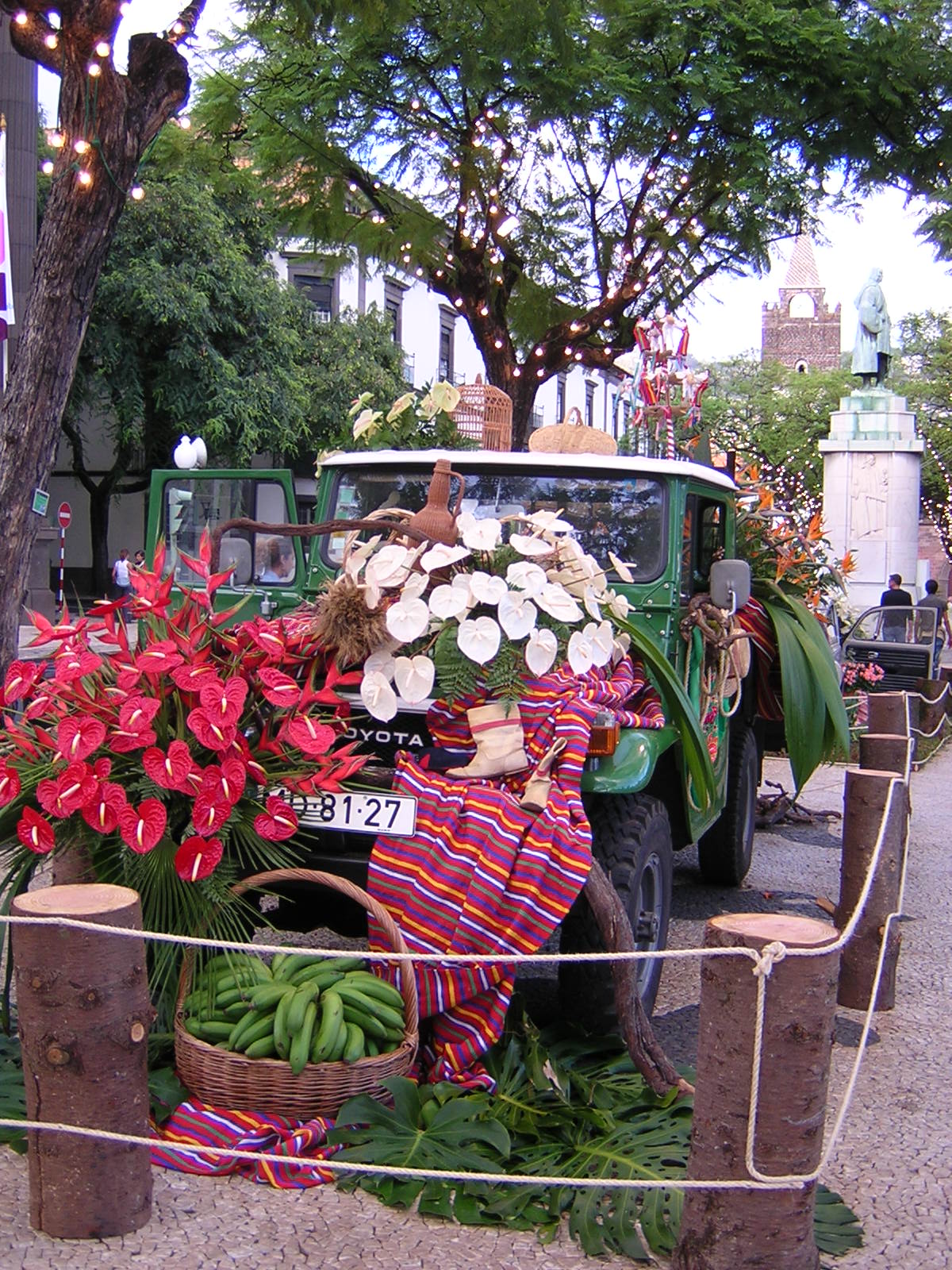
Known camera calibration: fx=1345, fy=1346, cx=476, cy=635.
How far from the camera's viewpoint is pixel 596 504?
5.21 metres

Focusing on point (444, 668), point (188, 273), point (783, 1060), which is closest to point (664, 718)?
point (444, 668)

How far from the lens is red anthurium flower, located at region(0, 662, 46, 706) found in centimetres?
379

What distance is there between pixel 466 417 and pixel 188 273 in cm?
2184

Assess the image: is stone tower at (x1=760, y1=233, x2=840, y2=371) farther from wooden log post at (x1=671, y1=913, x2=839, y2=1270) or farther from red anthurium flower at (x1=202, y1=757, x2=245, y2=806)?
wooden log post at (x1=671, y1=913, x2=839, y2=1270)

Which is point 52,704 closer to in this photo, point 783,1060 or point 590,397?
point 783,1060

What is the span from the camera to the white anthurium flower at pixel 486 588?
3.88 m

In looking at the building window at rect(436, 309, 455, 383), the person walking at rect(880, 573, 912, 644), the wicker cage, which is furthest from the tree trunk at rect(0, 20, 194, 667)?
the building window at rect(436, 309, 455, 383)

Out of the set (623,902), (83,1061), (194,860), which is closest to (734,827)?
(623,902)

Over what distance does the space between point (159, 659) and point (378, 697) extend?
623 mm

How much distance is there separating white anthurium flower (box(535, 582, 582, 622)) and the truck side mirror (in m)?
1.36

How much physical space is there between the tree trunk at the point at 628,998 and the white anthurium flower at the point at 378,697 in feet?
2.38

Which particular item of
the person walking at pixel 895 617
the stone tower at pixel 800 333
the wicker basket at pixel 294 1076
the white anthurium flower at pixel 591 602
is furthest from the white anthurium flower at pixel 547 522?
the stone tower at pixel 800 333

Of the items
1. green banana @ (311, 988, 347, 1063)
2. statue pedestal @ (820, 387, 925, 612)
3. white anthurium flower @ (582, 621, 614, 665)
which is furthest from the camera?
statue pedestal @ (820, 387, 925, 612)

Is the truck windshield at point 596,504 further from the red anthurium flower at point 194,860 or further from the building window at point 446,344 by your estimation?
the building window at point 446,344
